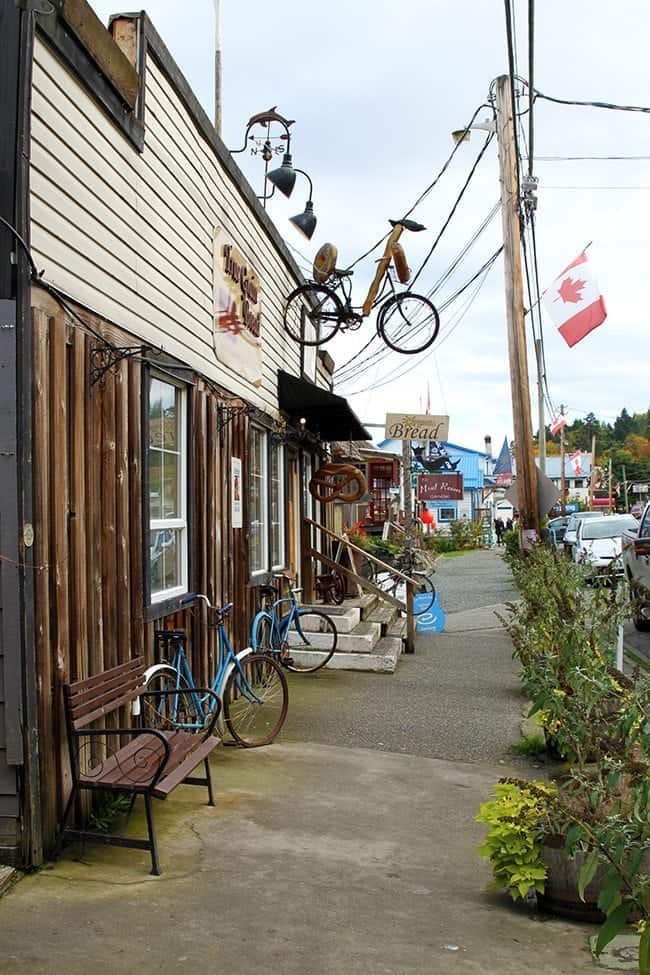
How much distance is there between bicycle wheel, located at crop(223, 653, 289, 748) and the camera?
699 centimetres

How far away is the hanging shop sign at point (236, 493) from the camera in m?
8.44

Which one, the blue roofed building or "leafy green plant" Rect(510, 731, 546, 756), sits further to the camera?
the blue roofed building

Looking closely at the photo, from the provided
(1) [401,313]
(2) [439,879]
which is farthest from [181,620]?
(1) [401,313]

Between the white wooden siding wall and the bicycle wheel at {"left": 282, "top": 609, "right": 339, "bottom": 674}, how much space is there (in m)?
2.77

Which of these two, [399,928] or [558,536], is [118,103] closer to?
[399,928]

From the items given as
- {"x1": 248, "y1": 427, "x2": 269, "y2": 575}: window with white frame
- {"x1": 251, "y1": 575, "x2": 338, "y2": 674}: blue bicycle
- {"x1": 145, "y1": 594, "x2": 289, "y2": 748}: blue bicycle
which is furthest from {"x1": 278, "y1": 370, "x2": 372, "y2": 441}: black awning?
{"x1": 145, "y1": 594, "x2": 289, "y2": 748}: blue bicycle

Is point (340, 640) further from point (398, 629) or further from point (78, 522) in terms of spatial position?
point (78, 522)

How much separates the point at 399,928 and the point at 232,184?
700 centimetres

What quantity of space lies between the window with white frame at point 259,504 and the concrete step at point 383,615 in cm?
308

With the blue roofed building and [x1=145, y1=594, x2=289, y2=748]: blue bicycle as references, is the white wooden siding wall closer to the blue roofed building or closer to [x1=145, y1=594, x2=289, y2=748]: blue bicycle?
[x1=145, y1=594, x2=289, y2=748]: blue bicycle

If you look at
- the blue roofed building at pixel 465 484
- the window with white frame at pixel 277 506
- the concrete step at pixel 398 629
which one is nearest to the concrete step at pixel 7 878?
the window with white frame at pixel 277 506

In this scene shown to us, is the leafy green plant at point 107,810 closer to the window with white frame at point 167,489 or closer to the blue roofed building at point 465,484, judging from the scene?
the window with white frame at point 167,489

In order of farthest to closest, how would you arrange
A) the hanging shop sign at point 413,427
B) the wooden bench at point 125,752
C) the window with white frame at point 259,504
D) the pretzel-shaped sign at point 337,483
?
1. the pretzel-shaped sign at point 337,483
2. the hanging shop sign at point 413,427
3. the window with white frame at point 259,504
4. the wooden bench at point 125,752

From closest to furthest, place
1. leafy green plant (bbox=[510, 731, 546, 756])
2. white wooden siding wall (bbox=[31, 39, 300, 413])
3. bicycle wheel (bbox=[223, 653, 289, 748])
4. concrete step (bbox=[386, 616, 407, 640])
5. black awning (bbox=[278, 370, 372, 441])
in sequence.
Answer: white wooden siding wall (bbox=[31, 39, 300, 413]), bicycle wheel (bbox=[223, 653, 289, 748]), leafy green plant (bbox=[510, 731, 546, 756]), black awning (bbox=[278, 370, 372, 441]), concrete step (bbox=[386, 616, 407, 640])
